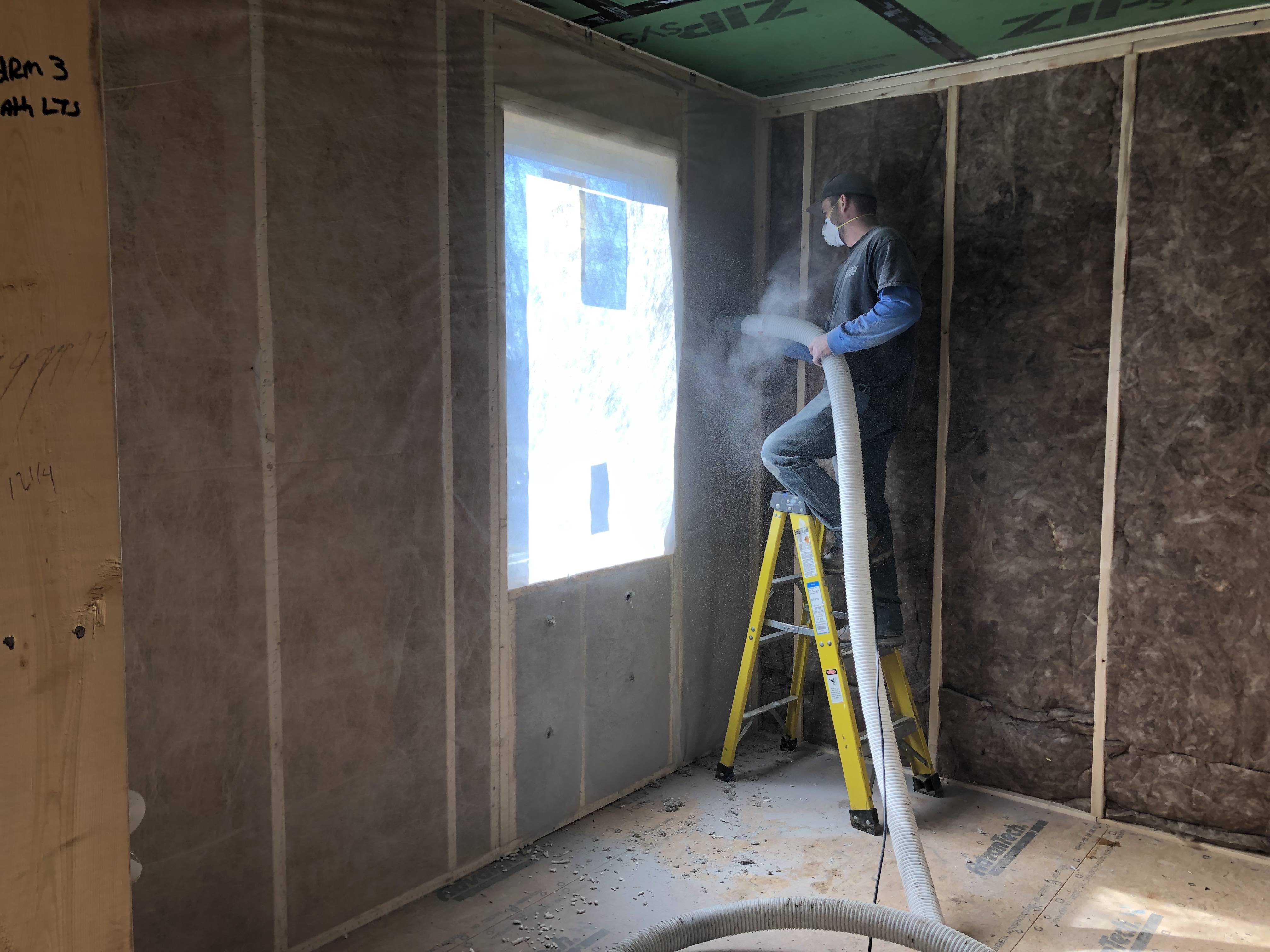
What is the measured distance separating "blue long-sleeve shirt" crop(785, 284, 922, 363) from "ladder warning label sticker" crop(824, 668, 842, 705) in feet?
3.32

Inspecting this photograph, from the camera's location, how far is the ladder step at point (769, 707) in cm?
323

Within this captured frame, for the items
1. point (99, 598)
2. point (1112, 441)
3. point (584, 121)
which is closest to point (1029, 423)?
point (1112, 441)

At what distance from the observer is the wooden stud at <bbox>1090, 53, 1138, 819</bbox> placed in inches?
108

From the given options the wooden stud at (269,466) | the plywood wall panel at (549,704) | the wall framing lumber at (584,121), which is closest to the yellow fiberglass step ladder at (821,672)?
the plywood wall panel at (549,704)

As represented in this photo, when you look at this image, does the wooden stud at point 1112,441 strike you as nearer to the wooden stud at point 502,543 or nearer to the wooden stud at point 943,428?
the wooden stud at point 943,428

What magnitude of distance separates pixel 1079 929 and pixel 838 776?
1.03 meters

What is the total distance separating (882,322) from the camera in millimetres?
2699

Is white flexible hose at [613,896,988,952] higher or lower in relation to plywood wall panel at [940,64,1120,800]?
lower

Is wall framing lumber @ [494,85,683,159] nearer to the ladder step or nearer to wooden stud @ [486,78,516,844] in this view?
wooden stud @ [486,78,516,844]

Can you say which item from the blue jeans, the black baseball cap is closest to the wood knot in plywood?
the blue jeans

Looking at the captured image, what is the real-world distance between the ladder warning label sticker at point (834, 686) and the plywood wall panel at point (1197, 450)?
0.86m

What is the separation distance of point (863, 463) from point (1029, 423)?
604 mm

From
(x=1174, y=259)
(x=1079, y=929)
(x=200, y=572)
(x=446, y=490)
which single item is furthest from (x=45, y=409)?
(x=1174, y=259)

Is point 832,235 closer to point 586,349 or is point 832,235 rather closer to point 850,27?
point 850,27
